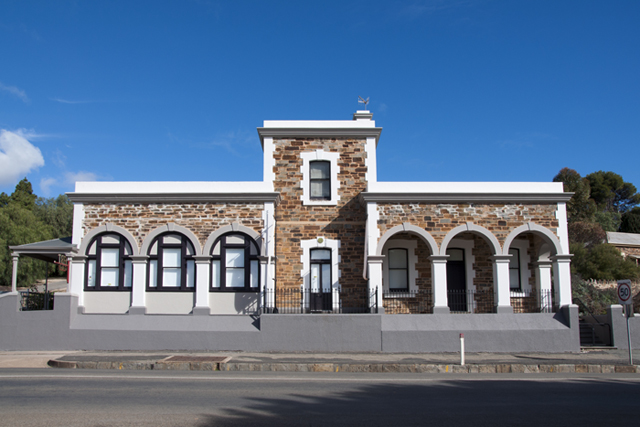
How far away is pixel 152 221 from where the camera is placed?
17266 millimetres

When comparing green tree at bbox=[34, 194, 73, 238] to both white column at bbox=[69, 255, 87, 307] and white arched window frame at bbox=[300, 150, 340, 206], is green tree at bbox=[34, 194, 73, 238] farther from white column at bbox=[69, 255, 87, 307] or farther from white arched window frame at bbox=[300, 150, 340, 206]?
white arched window frame at bbox=[300, 150, 340, 206]

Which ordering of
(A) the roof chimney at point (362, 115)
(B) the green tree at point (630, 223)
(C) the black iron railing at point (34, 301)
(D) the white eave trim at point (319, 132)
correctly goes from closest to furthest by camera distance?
(C) the black iron railing at point (34, 301) < (D) the white eave trim at point (319, 132) < (A) the roof chimney at point (362, 115) < (B) the green tree at point (630, 223)

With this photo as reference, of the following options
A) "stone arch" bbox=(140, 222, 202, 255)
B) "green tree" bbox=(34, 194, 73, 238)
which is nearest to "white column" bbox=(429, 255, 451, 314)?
"stone arch" bbox=(140, 222, 202, 255)

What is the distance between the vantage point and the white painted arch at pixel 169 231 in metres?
17.0

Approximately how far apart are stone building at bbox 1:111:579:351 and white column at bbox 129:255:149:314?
3cm

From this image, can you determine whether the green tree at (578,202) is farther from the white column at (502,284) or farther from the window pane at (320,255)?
the window pane at (320,255)

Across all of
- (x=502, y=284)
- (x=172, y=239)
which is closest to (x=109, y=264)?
(x=172, y=239)

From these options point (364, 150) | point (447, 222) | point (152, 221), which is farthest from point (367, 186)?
point (152, 221)

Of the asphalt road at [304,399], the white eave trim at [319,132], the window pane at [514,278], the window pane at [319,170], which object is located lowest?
the asphalt road at [304,399]

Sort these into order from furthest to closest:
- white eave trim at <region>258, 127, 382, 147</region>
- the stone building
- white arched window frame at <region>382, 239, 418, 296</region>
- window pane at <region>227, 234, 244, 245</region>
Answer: white eave trim at <region>258, 127, 382, 147</region>
white arched window frame at <region>382, 239, 418, 296</region>
window pane at <region>227, 234, 244, 245</region>
the stone building

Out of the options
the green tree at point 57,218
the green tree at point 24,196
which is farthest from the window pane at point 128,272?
the green tree at point 24,196

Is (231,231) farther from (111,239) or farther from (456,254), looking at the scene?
(456,254)

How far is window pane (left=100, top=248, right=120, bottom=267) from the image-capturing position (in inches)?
680

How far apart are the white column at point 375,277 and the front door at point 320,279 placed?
165cm
